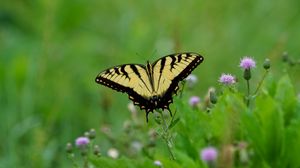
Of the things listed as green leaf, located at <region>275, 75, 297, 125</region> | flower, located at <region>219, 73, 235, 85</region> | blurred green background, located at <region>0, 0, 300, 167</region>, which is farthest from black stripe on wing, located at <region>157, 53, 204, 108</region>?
blurred green background, located at <region>0, 0, 300, 167</region>

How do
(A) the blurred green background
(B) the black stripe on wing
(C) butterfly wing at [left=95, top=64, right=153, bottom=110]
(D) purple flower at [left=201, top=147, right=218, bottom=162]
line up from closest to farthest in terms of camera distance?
(D) purple flower at [left=201, top=147, right=218, bottom=162] < (B) the black stripe on wing < (C) butterfly wing at [left=95, top=64, right=153, bottom=110] < (A) the blurred green background

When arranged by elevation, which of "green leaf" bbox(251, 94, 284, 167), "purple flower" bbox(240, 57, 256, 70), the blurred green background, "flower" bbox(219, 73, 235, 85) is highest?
the blurred green background

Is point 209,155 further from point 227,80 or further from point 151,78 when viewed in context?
point 151,78

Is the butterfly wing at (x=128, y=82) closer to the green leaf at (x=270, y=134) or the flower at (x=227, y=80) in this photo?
the flower at (x=227, y=80)

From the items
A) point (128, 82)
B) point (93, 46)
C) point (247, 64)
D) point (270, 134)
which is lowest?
point (270, 134)

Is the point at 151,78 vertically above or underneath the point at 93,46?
underneath

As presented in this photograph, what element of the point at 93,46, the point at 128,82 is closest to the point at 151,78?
the point at 128,82

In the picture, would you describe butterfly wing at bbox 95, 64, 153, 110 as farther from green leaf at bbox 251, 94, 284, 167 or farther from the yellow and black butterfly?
green leaf at bbox 251, 94, 284, 167
